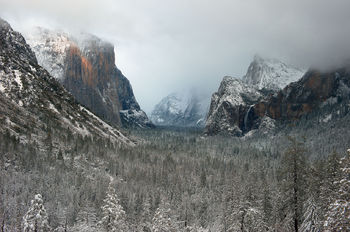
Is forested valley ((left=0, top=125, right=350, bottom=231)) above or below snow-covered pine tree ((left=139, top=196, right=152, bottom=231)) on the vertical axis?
above

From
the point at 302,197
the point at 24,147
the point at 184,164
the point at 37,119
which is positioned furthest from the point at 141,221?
the point at 37,119

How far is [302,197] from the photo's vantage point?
35.6 meters

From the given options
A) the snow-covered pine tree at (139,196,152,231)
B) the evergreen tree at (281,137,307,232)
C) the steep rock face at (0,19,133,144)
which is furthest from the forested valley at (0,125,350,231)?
the steep rock face at (0,19,133,144)

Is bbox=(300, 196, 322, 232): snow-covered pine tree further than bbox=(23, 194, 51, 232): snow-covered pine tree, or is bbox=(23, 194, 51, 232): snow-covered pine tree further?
bbox=(23, 194, 51, 232): snow-covered pine tree

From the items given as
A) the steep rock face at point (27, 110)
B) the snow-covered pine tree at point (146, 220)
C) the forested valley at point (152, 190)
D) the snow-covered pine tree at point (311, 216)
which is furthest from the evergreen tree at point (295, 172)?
the steep rock face at point (27, 110)

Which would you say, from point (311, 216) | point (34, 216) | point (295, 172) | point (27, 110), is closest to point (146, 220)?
point (34, 216)

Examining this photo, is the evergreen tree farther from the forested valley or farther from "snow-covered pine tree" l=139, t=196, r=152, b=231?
"snow-covered pine tree" l=139, t=196, r=152, b=231

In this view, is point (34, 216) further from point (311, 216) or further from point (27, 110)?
point (27, 110)

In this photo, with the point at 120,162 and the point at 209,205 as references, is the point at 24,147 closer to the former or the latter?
the point at 120,162

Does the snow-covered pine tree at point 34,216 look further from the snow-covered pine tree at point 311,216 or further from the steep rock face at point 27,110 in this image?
the steep rock face at point 27,110

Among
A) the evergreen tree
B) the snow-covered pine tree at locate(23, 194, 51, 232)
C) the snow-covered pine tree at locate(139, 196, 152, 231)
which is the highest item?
the evergreen tree

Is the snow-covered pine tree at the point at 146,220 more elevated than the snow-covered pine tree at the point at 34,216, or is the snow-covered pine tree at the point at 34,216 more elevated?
the snow-covered pine tree at the point at 34,216

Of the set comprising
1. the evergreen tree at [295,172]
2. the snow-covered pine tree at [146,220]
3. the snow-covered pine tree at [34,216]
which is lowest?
the snow-covered pine tree at [146,220]

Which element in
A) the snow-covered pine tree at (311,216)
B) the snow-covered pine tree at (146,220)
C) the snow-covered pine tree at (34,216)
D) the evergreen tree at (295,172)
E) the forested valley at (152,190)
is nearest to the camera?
the evergreen tree at (295,172)
